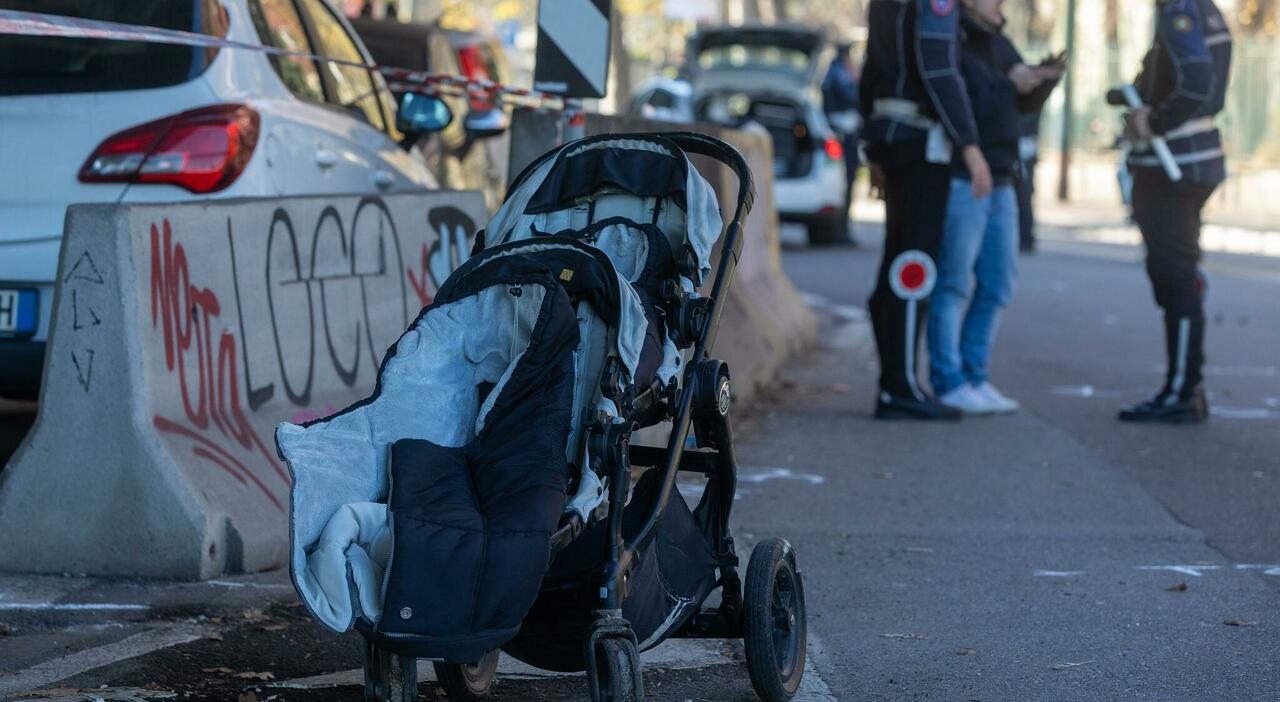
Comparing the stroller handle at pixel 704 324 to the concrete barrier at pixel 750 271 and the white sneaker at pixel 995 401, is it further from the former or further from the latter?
the white sneaker at pixel 995 401

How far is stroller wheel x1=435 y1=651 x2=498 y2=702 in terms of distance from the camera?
4.15 meters

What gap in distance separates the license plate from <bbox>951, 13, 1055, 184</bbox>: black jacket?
4306 mm

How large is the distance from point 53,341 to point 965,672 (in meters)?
2.65

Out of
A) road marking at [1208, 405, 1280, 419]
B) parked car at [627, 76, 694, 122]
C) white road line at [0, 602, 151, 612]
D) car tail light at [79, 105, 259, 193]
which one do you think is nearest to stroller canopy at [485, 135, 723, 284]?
white road line at [0, 602, 151, 612]

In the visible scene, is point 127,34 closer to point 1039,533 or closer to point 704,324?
point 704,324

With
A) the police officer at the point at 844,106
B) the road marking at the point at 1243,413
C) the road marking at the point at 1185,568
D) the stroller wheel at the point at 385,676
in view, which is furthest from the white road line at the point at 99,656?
the police officer at the point at 844,106

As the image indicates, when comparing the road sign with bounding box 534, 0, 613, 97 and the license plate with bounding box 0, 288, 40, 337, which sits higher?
the road sign with bounding box 534, 0, 613, 97

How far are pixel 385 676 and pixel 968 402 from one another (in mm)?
5479

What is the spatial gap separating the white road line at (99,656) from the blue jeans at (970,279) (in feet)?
15.7

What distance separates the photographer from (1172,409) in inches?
343

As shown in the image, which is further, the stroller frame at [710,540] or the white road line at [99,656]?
the white road line at [99,656]

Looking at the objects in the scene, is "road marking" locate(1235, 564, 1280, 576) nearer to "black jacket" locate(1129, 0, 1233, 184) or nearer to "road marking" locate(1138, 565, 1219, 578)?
"road marking" locate(1138, 565, 1219, 578)

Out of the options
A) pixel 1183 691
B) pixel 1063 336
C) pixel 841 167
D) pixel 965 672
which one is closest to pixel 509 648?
pixel 965 672

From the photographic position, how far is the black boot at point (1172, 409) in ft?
28.6
